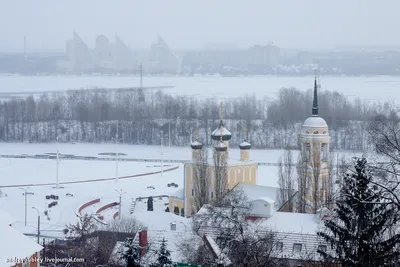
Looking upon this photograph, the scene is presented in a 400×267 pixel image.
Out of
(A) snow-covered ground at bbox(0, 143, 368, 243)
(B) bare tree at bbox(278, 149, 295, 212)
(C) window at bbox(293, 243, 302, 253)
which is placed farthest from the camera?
(A) snow-covered ground at bbox(0, 143, 368, 243)

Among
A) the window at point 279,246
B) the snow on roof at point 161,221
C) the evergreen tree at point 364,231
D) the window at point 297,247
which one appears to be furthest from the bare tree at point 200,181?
the evergreen tree at point 364,231

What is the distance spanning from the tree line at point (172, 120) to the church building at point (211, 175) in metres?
12.3

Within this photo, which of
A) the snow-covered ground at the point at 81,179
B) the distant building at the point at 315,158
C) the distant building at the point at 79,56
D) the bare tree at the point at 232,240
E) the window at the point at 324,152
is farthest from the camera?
the distant building at the point at 79,56

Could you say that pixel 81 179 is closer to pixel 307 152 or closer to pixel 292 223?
pixel 307 152

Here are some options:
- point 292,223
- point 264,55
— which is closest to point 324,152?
point 292,223

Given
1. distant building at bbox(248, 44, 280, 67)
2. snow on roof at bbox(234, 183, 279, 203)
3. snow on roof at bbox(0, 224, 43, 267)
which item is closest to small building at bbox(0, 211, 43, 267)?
snow on roof at bbox(0, 224, 43, 267)

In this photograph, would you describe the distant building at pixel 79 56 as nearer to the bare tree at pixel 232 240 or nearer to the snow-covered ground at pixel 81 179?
the snow-covered ground at pixel 81 179

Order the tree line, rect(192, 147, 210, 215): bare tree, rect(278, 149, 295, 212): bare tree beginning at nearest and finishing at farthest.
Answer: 1. rect(278, 149, 295, 212): bare tree
2. rect(192, 147, 210, 215): bare tree
3. the tree line

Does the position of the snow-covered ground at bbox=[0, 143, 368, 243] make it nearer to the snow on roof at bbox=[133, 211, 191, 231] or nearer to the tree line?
the snow on roof at bbox=[133, 211, 191, 231]

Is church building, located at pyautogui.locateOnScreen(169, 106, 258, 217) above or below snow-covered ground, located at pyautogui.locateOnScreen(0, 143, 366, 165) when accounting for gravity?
above

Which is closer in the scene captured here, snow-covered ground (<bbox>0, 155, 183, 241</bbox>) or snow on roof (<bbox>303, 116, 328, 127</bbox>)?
snow on roof (<bbox>303, 116, 328, 127</bbox>)

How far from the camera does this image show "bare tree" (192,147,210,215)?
15.3 meters

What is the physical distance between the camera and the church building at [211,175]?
15.3 metres

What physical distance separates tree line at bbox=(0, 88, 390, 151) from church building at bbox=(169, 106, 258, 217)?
12.3 metres
